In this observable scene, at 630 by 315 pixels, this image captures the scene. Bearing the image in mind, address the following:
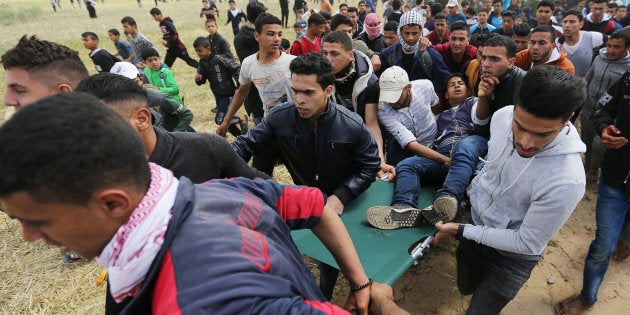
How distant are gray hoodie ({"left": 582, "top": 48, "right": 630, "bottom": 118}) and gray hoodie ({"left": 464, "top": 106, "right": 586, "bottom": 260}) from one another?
2.77 m

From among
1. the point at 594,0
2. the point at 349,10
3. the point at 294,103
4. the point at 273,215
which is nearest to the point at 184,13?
the point at 349,10

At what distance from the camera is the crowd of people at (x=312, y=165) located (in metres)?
0.74

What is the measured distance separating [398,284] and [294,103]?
180 centimetres

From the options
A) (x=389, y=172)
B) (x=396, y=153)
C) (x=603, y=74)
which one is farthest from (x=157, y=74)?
(x=603, y=74)

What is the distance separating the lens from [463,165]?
2.69 m

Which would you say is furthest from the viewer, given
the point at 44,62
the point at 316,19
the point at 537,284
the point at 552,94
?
the point at 316,19

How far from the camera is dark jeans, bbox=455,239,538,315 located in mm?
1950

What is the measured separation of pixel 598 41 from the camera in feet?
15.5

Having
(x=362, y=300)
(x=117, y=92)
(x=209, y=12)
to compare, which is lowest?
(x=362, y=300)

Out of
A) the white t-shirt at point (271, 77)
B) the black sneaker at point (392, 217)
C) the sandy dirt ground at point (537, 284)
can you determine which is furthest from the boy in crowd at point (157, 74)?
the sandy dirt ground at point (537, 284)

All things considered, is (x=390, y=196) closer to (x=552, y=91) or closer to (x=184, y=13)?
(x=552, y=91)

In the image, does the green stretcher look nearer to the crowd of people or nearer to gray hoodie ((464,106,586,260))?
the crowd of people

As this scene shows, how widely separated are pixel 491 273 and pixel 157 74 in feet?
16.0

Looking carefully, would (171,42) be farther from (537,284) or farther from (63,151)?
(63,151)
